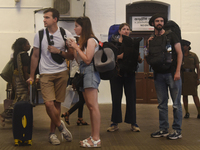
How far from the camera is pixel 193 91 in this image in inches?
297

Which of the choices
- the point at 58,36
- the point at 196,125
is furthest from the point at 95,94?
the point at 196,125

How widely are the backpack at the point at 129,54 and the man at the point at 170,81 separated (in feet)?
1.32

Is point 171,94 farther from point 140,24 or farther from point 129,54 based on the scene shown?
point 140,24

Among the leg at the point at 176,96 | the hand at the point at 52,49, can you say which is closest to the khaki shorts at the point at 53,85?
the hand at the point at 52,49

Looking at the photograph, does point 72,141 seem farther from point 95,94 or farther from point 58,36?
point 58,36

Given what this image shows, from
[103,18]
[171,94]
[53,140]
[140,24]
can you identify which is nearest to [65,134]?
[53,140]

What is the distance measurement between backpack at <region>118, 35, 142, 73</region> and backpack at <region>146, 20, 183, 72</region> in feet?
1.44

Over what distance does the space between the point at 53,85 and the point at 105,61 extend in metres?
0.92

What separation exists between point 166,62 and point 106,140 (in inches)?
64.1

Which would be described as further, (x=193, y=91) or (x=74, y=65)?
(x=193, y=91)

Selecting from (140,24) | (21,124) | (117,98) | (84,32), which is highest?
(140,24)

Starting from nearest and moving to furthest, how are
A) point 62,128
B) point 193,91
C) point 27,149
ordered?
1. point 27,149
2. point 62,128
3. point 193,91

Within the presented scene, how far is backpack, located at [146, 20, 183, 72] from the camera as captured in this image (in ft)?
15.8

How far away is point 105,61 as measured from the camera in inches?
170
